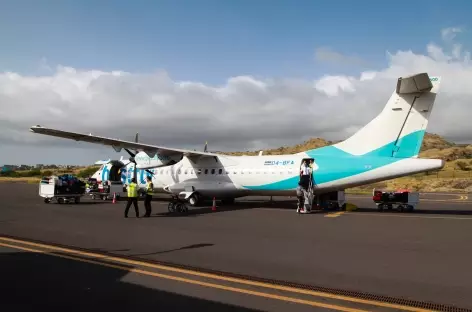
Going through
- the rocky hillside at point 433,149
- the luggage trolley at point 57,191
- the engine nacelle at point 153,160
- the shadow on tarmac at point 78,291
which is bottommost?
the shadow on tarmac at point 78,291

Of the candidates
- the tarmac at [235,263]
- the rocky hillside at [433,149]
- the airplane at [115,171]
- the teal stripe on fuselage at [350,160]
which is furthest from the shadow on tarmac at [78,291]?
the rocky hillside at [433,149]

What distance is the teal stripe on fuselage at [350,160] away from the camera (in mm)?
18094


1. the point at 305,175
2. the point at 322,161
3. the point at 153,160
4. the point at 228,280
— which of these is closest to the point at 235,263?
the point at 228,280

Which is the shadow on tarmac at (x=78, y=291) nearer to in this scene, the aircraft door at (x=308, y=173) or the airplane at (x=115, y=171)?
the aircraft door at (x=308, y=173)

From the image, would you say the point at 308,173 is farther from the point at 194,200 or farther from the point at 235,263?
the point at 235,263

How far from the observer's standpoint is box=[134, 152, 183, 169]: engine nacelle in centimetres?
2502

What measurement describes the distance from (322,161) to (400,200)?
453cm

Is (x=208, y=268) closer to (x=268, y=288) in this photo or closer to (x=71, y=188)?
(x=268, y=288)

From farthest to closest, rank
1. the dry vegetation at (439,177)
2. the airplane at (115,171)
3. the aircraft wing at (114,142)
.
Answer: the dry vegetation at (439,177)
the airplane at (115,171)
the aircraft wing at (114,142)

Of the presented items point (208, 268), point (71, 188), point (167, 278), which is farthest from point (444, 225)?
point (71, 188)

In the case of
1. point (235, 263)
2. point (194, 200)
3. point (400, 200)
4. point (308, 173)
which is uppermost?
point (308, 173)

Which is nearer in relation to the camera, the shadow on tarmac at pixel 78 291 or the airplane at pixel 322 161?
the shadow on tarmac at pixel 78 291

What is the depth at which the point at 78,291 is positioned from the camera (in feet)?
20.0

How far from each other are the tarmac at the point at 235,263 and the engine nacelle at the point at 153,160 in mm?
10413
